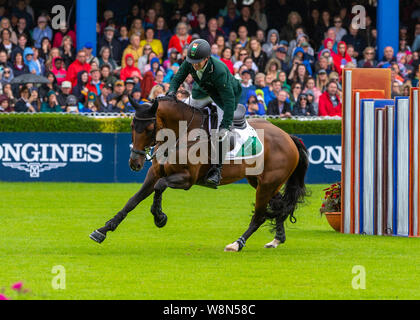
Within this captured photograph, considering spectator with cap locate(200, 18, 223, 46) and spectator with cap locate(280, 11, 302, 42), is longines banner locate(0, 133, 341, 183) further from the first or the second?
spectator with cap locate(280, 11, 302, 42)

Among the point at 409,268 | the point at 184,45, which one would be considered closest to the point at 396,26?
the point at 184,45

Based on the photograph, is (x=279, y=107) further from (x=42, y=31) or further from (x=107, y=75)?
(x=42, y=31)

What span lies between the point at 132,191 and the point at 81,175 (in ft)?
6.19

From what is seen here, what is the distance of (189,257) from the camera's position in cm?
1087

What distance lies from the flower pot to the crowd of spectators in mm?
7566

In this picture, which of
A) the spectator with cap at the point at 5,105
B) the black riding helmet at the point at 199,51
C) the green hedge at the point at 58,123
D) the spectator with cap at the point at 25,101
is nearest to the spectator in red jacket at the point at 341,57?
the green hedge at the point at 58,123

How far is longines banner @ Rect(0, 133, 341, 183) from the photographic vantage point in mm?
20156

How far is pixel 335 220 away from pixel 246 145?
261cm

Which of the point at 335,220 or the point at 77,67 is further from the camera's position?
the point at 77,67

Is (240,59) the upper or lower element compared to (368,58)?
lower

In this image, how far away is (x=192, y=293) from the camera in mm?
8430

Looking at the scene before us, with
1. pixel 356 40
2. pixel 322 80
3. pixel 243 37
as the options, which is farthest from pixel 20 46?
pixel 356 40

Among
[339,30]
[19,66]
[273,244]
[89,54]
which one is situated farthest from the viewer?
[339,30]

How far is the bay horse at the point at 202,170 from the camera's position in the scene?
10.9 m
